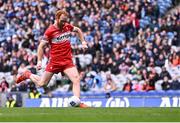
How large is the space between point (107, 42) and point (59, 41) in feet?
48.9

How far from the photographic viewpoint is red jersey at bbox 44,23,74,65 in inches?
704

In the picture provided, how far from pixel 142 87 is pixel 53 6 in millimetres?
10404

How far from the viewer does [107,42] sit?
32.8 metres

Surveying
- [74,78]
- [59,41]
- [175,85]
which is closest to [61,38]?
[59,41]

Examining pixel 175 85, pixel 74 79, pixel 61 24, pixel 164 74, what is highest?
pixel 61 24

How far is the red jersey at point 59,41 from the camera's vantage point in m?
17.9

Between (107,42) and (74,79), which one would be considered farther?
(107,42)

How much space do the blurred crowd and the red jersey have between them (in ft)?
35.1

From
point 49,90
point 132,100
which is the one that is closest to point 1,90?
point 49,90

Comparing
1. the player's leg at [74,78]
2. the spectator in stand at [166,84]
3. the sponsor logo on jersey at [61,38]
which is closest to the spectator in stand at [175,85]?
the spectator in stand at [166,84]

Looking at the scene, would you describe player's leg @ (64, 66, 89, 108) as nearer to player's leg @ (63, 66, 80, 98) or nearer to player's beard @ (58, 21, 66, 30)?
player's leg @ (63, 66, 80, 98)

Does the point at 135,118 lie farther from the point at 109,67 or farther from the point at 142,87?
the point at 109,67

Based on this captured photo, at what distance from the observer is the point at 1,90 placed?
3152 cm

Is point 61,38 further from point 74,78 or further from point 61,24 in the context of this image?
point 74,78
